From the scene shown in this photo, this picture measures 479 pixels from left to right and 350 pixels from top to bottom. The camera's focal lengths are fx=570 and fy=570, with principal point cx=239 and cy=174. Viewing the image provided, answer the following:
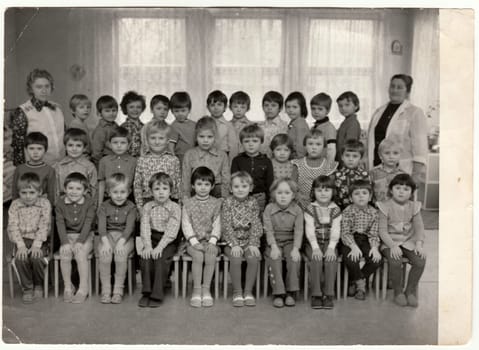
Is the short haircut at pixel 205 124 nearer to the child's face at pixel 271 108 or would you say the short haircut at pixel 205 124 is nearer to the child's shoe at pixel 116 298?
the child's face at pixel 271 108

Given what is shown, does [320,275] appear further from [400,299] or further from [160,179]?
[160,179]

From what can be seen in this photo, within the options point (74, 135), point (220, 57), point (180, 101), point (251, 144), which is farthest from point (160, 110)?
point (220, 57)

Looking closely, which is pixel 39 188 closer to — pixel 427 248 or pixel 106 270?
pixel 106 270

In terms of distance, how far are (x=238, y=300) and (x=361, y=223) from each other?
81 centimetres

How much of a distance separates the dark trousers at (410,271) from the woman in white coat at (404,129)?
1.82 feet

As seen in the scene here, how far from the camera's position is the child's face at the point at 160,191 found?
10.2ft

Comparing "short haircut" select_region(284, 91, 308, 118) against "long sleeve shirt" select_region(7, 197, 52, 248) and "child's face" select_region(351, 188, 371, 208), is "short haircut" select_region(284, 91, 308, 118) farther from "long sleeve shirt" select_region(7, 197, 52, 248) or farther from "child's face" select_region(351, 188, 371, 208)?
"long sleeve shirt" select_region(7, 197, 52, 248)

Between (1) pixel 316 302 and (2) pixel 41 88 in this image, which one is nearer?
(1) pixel 316 302

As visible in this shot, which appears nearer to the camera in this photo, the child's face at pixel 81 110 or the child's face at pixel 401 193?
Answer: the child's face at pixel 401 193

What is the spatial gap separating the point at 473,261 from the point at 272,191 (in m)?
1.12

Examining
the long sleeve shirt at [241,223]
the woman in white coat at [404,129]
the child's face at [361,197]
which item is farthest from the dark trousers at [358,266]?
the woman in white coat at [404,129]

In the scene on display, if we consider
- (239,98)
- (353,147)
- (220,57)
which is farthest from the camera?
(220,57)

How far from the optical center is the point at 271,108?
12.0ft

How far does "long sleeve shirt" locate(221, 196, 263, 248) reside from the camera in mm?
3131
